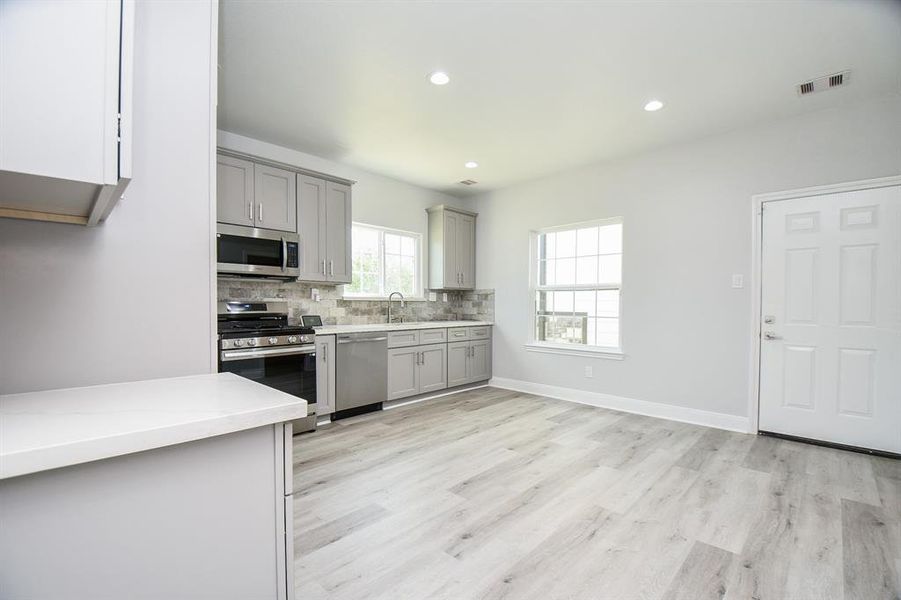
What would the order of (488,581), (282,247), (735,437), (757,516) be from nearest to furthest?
(488,581) < (757,516) < (735,437) < (282,247)

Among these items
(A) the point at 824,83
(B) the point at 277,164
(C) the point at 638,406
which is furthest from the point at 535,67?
(C) the point at 638,406

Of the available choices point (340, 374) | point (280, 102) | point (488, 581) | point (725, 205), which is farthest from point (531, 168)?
point (488, 581)

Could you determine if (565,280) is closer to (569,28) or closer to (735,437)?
(735,437)

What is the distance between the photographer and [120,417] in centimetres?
88

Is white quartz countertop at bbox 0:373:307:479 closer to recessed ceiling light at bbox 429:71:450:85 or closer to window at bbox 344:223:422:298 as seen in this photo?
recessed ceiling light at bbox 429:71:450:85

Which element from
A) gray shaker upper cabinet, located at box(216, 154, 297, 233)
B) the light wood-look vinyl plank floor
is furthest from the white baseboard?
gray shaker upper cabinet, located at box(216, 154, 297, 233)

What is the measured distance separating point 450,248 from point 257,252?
248cm

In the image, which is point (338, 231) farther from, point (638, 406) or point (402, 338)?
point (638, 406)

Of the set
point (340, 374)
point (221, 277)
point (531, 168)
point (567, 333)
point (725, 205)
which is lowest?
point (340, 374)

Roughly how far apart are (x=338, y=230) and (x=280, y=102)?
52.4 inches

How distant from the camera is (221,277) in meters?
3.53

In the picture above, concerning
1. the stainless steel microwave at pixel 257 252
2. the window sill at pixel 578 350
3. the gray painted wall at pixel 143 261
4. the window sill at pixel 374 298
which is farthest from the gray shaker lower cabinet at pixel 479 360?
the gray painted wall at pixel 143 261

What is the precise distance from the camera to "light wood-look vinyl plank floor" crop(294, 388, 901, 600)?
168 centimetres

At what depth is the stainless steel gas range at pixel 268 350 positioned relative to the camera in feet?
10.2
